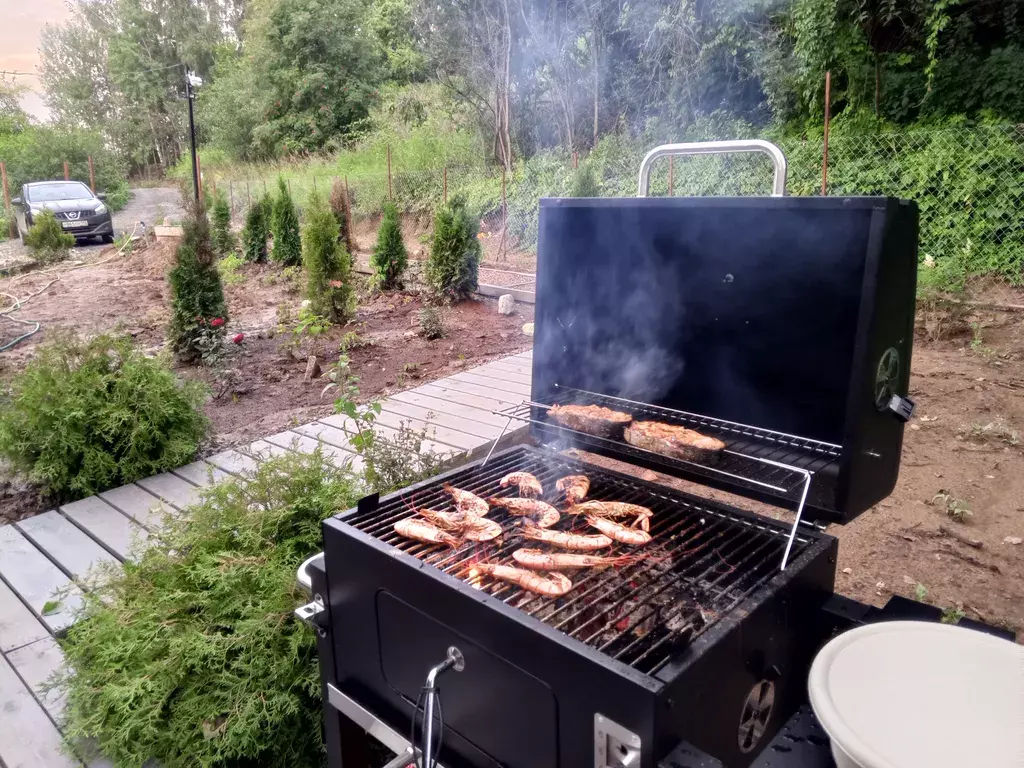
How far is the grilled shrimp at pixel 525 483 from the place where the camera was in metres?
1.90

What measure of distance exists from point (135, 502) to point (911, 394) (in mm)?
5318

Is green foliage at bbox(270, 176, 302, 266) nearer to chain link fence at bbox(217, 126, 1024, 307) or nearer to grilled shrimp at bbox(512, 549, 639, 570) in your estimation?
chain link fence at bbox(217, 126, 1024, 307)

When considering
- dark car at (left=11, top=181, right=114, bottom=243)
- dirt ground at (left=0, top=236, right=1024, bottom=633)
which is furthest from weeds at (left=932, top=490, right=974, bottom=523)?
dark car at (left=11, top=181, right=114, bottom=243)

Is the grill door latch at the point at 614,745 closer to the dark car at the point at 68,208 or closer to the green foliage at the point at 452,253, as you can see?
the green foliage at the point at 452,253

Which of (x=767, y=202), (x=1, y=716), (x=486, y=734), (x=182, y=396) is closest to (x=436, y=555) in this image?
(x=486, y=734)

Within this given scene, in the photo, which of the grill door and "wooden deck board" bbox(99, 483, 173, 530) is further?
"wooden deck board" bbox(99, 483, 173, 530)

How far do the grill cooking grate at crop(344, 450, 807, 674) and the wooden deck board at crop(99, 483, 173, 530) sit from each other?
6.49 ft

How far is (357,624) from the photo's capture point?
64.0 inches

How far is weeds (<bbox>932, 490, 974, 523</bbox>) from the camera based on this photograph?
347 cm

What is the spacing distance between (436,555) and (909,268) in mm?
1241

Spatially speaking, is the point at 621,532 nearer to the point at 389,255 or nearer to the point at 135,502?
the point at 135,502

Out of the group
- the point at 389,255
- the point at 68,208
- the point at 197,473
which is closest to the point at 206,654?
the point at 197,473

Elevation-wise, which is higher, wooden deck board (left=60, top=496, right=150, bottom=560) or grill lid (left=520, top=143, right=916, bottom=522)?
grill lid (left=520, top=143, right=916, bottom=522)

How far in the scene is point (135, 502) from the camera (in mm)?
3365
